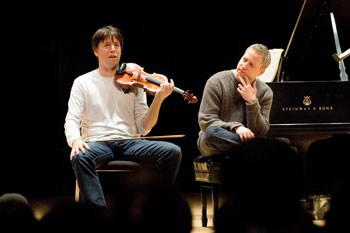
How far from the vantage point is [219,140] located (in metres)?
2.46

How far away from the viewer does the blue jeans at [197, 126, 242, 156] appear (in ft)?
7.93

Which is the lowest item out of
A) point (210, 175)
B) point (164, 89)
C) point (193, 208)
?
point (193, 208)

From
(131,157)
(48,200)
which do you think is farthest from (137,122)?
(48,200)

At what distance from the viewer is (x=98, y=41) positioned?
2.65 m

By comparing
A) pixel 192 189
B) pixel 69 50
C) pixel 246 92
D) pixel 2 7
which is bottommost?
pixel 192 189

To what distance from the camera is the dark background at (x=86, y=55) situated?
3992 millimetres

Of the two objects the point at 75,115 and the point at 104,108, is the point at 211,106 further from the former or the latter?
the point at 75,115

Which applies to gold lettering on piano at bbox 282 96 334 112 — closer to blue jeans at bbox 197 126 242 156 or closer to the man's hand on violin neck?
blue jeans at bbox 197 126 242 156

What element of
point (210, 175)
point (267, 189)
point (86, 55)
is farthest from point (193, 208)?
point (267, 189)

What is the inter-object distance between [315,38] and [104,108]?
1574mm

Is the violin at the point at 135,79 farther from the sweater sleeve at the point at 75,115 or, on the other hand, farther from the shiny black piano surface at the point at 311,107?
the shiny black piano surface at the point at 311,107

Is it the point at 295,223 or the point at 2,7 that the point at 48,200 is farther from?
the point at 295,223

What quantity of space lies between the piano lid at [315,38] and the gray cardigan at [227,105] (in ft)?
1.84

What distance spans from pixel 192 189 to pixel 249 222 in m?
2.99
